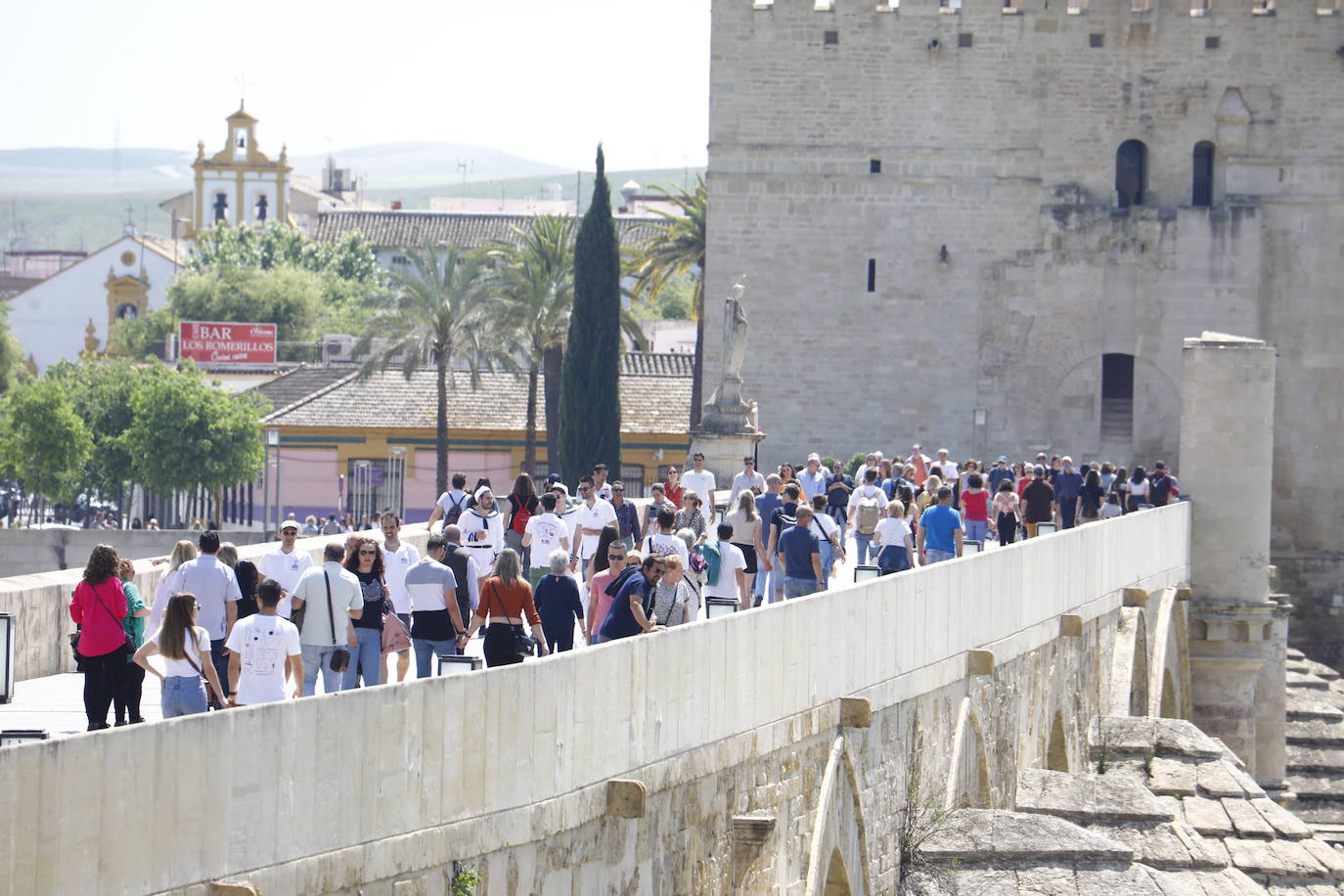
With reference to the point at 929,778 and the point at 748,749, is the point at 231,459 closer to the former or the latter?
the point at 929,778

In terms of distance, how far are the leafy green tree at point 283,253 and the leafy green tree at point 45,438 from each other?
1653 inches

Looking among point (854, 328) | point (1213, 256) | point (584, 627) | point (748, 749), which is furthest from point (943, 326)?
point (748, 749)

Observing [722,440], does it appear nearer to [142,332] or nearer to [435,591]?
[435,591]

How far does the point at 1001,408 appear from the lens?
38719 millimetres

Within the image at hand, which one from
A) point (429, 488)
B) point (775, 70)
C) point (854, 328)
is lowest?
point (429, 488)

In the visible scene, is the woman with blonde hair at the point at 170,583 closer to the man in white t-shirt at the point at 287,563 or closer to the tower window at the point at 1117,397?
the man in white t-shirt at the point at 287,563

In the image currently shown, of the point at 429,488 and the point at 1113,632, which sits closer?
the point at 1113,632

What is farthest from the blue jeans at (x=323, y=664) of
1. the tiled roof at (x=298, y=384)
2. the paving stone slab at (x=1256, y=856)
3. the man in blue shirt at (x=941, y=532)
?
the tiled roof at (x=298, y=384)

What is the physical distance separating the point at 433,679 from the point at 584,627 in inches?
220

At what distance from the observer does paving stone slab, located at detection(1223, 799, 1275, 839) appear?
62.0 ft

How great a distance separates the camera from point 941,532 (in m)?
19.3

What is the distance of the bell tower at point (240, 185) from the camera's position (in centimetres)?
11300

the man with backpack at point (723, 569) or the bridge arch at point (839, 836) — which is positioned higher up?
the man with backpack at point (723, 569)

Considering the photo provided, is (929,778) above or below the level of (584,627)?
below
